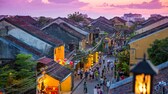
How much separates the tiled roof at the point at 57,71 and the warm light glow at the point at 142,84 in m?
19.3

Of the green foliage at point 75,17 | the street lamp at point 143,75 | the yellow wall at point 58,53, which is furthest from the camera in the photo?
the green foliage at point 75,17

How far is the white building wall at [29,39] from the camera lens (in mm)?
32094

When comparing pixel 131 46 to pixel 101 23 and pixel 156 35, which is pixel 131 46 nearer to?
pixel 156 35

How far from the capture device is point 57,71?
30.8 m

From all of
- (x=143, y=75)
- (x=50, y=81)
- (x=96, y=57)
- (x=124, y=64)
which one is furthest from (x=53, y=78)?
(x=96, y=57)

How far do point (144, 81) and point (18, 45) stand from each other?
20604 millimetres

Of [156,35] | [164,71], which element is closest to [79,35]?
[156,35]

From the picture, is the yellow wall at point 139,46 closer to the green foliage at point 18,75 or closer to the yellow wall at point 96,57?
the green foliage at point 18,75

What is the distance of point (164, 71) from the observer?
16.5m

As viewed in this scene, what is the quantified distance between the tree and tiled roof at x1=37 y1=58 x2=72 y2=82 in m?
8.27

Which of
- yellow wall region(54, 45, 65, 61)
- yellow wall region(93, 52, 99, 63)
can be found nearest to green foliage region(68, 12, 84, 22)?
yellow wall region(93, 52, 99, 63)

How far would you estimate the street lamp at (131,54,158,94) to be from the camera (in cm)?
923

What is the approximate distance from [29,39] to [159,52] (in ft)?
42.8

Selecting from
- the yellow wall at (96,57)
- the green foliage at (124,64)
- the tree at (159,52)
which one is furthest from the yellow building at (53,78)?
the yellow wall at (96,57)
